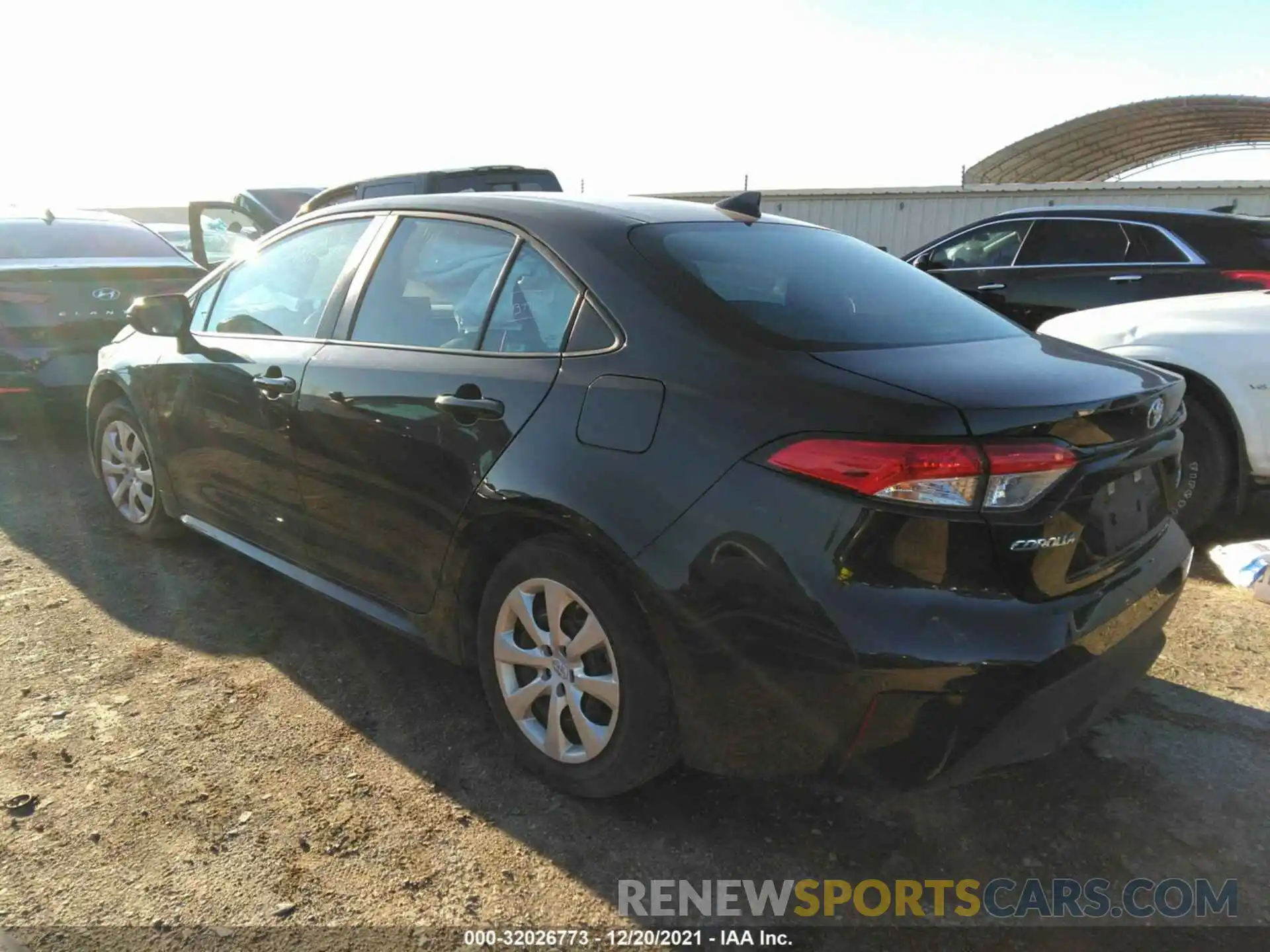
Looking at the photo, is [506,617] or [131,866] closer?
[131,866]

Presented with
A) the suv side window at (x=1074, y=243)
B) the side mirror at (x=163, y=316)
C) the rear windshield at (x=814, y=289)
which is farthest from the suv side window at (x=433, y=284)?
the suv side window at (x=1074, y=243)

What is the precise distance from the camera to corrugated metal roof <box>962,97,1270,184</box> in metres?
22.6

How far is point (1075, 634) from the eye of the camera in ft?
6.45

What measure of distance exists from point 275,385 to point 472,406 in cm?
109

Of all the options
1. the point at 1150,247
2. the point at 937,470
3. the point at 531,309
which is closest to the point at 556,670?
the point at 531,309

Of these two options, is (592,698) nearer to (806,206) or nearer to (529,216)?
(529,216)

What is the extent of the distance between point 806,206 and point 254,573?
1467cm

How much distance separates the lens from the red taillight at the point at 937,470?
186cm

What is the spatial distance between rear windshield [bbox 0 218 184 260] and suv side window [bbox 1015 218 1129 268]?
640cm

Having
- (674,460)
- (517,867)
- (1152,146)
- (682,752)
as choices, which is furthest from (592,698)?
(1152,146)

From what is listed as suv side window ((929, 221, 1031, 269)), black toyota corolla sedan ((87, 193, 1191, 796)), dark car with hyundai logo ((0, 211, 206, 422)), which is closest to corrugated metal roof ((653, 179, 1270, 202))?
suv side window ((929, 221, 1031, 269))

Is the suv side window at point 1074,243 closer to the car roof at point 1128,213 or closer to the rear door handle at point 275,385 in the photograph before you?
the car roof at point 1128,213

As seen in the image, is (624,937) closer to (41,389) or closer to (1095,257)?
(41,389)

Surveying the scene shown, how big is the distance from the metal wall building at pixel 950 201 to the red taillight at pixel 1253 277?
26.4 feet
